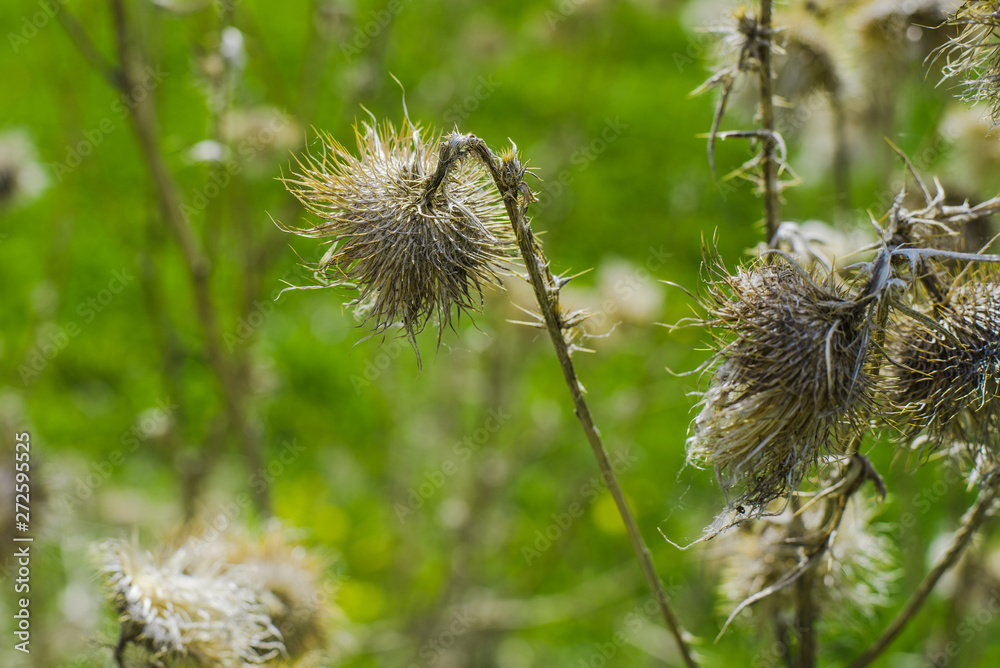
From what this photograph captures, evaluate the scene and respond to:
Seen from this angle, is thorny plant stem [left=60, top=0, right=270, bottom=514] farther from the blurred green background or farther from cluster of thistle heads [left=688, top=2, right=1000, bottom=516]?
cluster of thistle heads [left=688, top=2, right=1000, bottom=516]

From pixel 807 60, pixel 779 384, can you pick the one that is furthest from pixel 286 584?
pixel 807 60

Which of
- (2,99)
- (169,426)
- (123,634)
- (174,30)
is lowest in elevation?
(123,634)

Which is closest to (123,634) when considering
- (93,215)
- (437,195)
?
(437,195)

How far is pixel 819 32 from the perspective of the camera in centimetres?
204

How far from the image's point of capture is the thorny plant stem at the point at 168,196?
178cm

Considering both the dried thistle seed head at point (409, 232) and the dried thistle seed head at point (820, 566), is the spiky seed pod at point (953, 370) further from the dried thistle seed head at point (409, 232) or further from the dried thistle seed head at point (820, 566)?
the dried thistle seed head at point (409, 232)

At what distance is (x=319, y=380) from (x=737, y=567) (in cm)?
325

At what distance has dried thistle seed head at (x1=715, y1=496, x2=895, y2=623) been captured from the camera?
59.0 inches

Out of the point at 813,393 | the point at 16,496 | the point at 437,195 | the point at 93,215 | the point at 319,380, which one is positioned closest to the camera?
the point at 813,393

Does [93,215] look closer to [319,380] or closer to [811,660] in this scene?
[319,380]

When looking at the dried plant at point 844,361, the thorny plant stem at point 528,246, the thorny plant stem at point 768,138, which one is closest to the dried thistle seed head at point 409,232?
the thorny plant stem at point 528,246

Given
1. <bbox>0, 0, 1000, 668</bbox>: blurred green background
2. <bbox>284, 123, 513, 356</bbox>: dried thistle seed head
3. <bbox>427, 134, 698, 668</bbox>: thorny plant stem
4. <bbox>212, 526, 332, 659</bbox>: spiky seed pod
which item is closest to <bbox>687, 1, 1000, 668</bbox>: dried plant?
<bbox>427, 134, 698, 668</bbox>: thorny plant stem

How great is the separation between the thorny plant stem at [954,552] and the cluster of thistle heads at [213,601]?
41.6 inches

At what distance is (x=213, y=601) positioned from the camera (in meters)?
1.46
